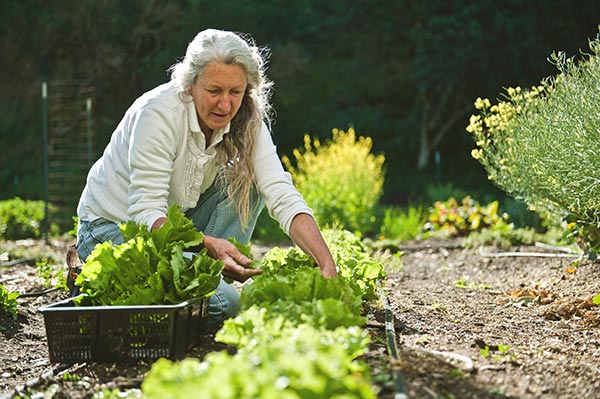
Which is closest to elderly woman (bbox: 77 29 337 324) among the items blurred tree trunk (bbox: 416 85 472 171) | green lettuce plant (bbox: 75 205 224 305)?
green lettuce plant (bbox: 75 205 224 305)

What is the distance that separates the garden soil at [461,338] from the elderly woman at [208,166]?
0.56 m

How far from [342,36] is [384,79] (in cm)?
186

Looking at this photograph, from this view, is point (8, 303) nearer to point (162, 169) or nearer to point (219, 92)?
point (162, 169)

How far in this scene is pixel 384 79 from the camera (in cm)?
1966

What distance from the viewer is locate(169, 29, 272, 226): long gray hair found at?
342cm

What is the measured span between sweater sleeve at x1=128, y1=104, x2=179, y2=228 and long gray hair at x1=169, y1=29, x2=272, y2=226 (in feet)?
0.61

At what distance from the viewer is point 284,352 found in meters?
1.92

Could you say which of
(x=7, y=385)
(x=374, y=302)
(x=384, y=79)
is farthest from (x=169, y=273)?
(x=384, y=79)

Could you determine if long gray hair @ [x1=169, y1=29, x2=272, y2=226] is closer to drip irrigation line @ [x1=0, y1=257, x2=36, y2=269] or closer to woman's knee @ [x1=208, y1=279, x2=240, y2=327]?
woman's knee @ [x1=208, y1=279, x2=240, y2=327]

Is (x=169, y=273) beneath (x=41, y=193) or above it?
above

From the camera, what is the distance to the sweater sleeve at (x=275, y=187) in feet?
11.7

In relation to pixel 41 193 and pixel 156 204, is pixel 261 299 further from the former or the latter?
pixel 41 193

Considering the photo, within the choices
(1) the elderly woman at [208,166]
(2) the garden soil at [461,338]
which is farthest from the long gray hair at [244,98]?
(2) the garden soil at [461,338]

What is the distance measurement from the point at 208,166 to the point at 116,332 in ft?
3.46
